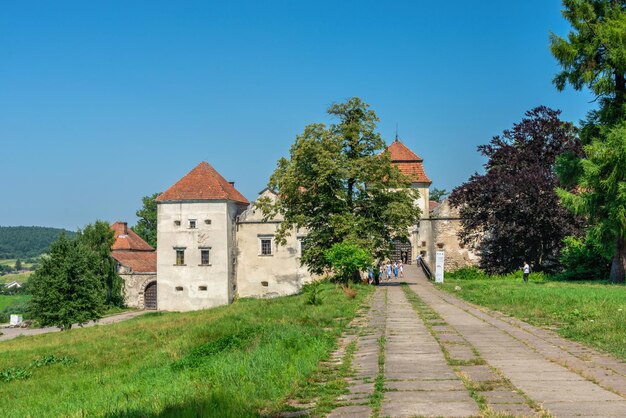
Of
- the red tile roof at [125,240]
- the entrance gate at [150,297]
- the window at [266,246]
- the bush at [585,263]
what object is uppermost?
the red tile roof at [125,240]

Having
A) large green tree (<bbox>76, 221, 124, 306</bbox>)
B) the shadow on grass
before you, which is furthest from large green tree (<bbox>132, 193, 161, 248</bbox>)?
the shadow on grass

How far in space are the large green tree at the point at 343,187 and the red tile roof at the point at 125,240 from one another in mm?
38064

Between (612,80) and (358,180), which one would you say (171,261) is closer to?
(358,180)

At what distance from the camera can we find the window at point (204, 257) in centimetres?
5588

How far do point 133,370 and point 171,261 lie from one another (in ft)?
140

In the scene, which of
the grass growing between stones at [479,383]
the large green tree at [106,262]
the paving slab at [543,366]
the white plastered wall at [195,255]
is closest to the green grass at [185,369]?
the grass growing between stones at [479,383]

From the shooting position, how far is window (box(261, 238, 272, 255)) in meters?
56.8

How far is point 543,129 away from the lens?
4172cm

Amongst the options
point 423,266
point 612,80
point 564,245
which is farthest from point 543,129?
point 423,266

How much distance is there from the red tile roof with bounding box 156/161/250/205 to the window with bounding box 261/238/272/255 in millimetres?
4171

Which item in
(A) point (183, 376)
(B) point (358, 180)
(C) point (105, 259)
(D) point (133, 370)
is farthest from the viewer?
(C) point (105, 259)

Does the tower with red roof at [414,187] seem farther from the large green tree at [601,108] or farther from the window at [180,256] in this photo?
the large green tree at [601,108]

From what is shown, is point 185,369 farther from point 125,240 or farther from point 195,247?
point 125,240

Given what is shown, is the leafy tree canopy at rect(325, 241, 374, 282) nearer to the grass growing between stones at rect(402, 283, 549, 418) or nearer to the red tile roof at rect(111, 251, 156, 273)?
the grass growing between stones at rect(402, 283, 549, 418)
